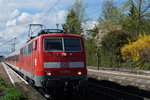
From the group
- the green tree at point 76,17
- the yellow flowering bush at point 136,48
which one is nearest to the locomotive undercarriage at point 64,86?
the yellow flowering bush at point 136,48

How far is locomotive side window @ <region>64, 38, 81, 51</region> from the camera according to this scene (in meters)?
11.0

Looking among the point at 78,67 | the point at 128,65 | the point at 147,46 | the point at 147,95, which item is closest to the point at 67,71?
the point at 78,67

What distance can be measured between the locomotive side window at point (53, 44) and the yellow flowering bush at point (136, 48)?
1844 centimetres

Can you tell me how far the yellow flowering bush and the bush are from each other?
1.42 metres

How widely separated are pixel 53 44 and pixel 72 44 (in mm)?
904

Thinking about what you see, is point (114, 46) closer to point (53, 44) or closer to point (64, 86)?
point (53, 44)

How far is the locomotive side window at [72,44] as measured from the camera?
1097 centimetres

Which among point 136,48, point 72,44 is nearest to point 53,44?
point 72,44

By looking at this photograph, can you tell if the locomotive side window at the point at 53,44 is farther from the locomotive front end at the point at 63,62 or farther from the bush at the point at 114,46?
the bush at the point at 114,46

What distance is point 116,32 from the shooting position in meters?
33.6

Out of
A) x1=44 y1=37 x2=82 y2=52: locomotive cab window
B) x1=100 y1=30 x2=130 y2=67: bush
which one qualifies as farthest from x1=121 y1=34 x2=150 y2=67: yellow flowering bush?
x1=44 y1=37 x2=82 y2=52: locomotive cab window

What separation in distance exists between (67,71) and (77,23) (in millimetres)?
41222

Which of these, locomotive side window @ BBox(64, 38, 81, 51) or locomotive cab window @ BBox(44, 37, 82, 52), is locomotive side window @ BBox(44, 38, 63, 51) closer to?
locomotive cab window @ BBox(44, 37, 82, 52)

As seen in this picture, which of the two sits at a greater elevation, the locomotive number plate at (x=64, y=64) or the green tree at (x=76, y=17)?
the green tree at (x=76, y=17)
